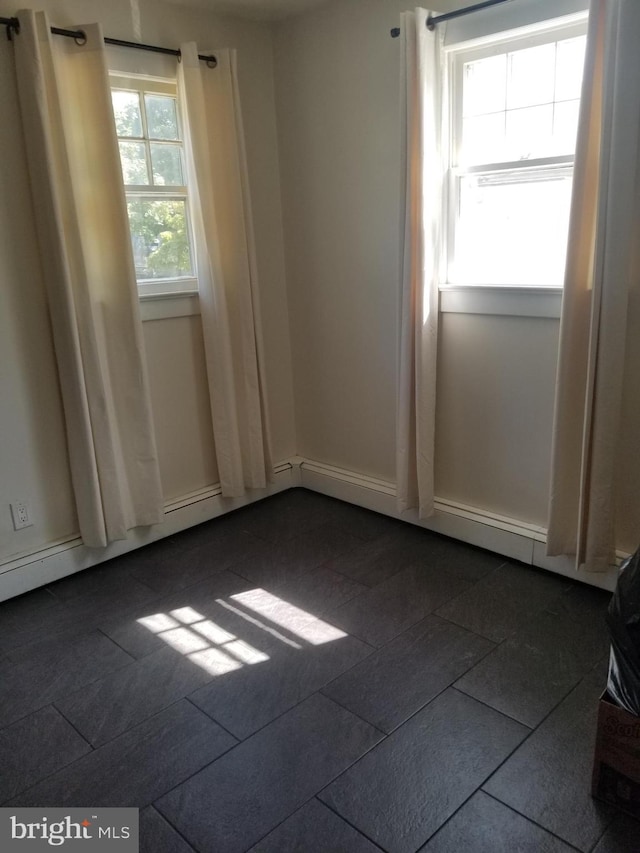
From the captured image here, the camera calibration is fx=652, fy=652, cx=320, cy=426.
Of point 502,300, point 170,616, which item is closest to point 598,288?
point 502,300

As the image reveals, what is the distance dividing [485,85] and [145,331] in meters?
1.81

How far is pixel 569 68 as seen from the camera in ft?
7.92

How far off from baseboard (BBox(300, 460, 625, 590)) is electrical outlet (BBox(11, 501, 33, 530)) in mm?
1544

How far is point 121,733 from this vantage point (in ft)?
6.56

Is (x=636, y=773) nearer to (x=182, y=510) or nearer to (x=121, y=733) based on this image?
(x=121, y=733)

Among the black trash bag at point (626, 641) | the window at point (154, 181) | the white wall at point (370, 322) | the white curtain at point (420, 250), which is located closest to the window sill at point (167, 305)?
the window at point (154, 181)

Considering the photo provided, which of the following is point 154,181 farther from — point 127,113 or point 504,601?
point 504,601

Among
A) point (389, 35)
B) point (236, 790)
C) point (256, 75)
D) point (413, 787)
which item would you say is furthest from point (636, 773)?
point (256, 75)

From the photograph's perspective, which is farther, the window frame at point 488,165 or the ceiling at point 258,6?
the ceiling at point 258,6

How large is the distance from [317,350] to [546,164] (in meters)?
1.50

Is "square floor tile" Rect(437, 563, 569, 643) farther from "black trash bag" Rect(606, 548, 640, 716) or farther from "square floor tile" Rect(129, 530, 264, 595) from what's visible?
"square floor tile" Rect(129, 530, 264, 595)

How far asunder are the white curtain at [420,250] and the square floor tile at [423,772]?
1215mm

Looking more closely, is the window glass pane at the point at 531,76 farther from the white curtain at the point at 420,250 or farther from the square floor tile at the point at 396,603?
the square floor tile at the point at 396,603

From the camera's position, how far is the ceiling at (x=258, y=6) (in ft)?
9.58
